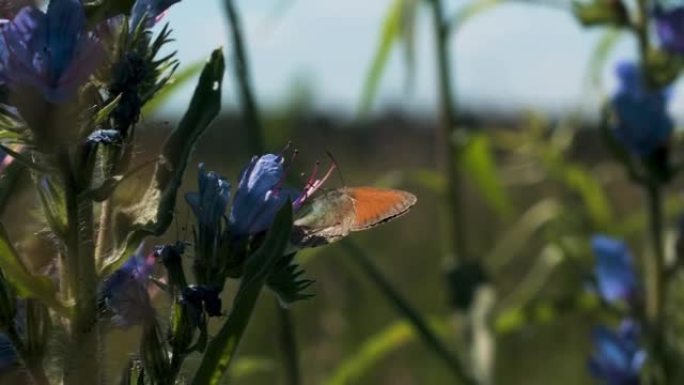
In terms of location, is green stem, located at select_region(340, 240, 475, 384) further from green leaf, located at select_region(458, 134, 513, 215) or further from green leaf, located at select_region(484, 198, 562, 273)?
green leaf, located at select_region(484, 198, 562, 273)

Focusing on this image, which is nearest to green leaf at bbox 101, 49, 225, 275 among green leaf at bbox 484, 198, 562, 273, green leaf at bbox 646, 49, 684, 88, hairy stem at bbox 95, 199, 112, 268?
hairy stem at bbox 95, 199, 112, 268

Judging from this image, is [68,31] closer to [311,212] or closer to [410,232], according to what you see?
[311,212]

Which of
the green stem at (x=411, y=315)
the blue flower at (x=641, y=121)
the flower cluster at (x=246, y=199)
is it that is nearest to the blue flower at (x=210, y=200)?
the flower cluster at (x=246, y=199)

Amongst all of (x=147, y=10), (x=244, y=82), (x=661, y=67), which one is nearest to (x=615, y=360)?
(x=661, y=67)

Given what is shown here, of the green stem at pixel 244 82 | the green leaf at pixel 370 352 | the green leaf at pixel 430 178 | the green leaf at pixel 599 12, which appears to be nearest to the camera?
the green stem at pixel 244 82

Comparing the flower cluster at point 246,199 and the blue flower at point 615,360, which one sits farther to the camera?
the blue flower at point 615,360

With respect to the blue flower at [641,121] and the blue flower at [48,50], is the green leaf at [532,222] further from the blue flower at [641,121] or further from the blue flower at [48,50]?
the blue flower at [48,50]

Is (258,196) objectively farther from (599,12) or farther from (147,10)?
(599,12)
